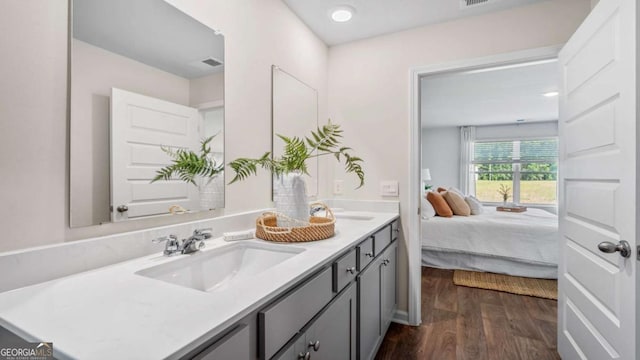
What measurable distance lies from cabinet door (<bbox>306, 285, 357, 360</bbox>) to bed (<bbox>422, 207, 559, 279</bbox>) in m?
2.57

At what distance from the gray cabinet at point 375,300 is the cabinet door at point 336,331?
12 cm

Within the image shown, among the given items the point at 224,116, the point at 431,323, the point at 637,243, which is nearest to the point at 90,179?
the point at 224,116

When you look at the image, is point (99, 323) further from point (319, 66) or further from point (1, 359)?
point (319, 66)

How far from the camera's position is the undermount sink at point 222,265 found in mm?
1027

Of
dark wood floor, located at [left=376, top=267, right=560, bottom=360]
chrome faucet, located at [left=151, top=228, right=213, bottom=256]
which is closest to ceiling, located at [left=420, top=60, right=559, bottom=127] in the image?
dark wood floor, located at [left=376, top=267, right=560, bottom=360]

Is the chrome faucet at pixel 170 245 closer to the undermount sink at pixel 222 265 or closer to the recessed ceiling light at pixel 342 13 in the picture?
the undermount sink at pixel 222 265

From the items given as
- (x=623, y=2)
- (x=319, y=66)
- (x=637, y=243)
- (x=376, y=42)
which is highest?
(x=376, y=42)

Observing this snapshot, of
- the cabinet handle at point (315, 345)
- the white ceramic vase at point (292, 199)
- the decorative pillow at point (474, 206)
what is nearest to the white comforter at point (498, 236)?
the decorative pillow at point (474, 206)

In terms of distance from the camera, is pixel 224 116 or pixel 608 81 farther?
pixel 224 116

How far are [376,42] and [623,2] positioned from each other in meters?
1.49

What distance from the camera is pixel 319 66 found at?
2.43m

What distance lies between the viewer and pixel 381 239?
5.96 feet

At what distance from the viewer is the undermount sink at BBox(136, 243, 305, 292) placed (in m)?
1.03

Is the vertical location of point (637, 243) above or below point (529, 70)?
below
